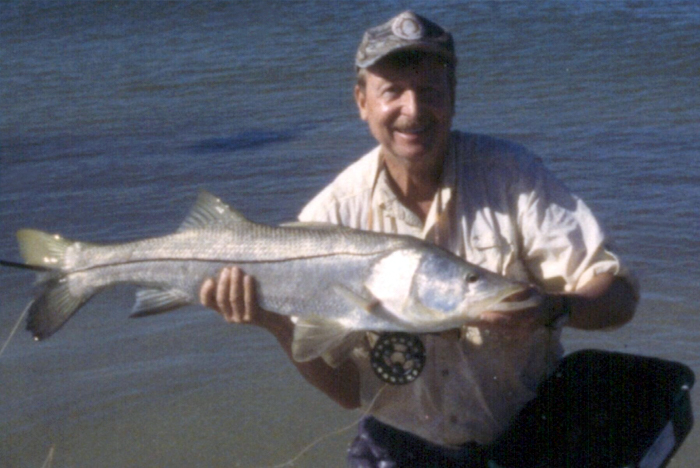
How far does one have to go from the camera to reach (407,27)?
3877 millimetres

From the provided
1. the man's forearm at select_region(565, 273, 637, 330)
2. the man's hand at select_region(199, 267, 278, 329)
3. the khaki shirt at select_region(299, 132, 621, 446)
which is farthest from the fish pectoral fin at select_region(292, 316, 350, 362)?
the man's forearm at select_region(565, 273, 637, 330)

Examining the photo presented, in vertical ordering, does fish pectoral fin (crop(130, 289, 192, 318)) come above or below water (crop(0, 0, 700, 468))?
above

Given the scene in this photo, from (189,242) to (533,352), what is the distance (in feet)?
4.66

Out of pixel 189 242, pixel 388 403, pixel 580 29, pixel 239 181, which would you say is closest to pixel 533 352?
pixel 388 403

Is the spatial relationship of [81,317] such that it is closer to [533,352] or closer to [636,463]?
[533,352]

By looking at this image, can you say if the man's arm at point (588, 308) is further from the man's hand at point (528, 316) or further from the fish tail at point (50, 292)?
the fish tail at point (50, 292)

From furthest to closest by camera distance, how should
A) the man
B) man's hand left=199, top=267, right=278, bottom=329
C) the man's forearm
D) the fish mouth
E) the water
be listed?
the water
the man
man's hand left=199, top=267, right=278, bottom=329
the man's forearm
the fish mouth

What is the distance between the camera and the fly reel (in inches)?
151

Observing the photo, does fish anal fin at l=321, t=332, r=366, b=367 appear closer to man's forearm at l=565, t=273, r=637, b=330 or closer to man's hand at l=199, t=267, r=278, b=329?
man's hand at l=199, t=267, r=278, b=329

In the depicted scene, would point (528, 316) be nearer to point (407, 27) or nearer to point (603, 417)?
point (603, 417)

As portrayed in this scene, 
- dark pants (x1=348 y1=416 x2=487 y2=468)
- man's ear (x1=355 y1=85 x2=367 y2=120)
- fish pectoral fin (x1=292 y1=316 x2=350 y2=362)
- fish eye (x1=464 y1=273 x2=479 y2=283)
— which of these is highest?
man's ear (x1=355 y1=85 x2=367 y2=120)

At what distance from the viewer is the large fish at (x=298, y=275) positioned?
3.46 m

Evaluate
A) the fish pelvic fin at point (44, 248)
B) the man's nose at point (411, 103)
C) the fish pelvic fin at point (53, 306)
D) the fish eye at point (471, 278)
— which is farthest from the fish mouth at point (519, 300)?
the fish pelvic fin at point (44, 248)

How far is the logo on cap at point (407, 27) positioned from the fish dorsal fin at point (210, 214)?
940 millimetres
